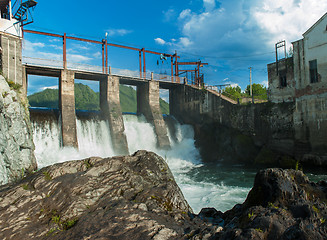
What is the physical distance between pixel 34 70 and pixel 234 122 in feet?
70.7

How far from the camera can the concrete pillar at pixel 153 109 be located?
2721cm

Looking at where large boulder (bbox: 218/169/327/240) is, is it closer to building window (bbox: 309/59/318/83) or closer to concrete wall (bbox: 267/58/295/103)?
building window (bbox: 309/59/318/83)

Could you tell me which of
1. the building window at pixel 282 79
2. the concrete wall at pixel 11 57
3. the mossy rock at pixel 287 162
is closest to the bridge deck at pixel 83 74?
the concrete wall at pixel 11 57

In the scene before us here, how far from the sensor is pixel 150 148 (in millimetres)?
26453

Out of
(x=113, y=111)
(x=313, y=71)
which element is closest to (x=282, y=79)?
(x=313, y=71)

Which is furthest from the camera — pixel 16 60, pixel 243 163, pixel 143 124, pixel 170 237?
pixel 143 124

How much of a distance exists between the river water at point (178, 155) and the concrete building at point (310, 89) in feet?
11.3

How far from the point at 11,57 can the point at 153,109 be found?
1510 cm

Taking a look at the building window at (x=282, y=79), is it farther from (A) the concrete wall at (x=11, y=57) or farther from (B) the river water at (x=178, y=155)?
(A) the concrete wall at (x=11, y=57)

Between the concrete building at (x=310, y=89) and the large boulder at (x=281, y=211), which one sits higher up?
the concrete building at (x=310, y=89)

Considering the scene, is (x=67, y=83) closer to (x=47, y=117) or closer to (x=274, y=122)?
(x=47, y=117)

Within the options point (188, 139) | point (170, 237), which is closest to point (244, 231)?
Answer: point (170, 237)

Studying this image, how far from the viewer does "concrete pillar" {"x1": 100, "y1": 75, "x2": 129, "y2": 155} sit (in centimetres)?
2386

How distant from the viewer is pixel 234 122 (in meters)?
26.7
